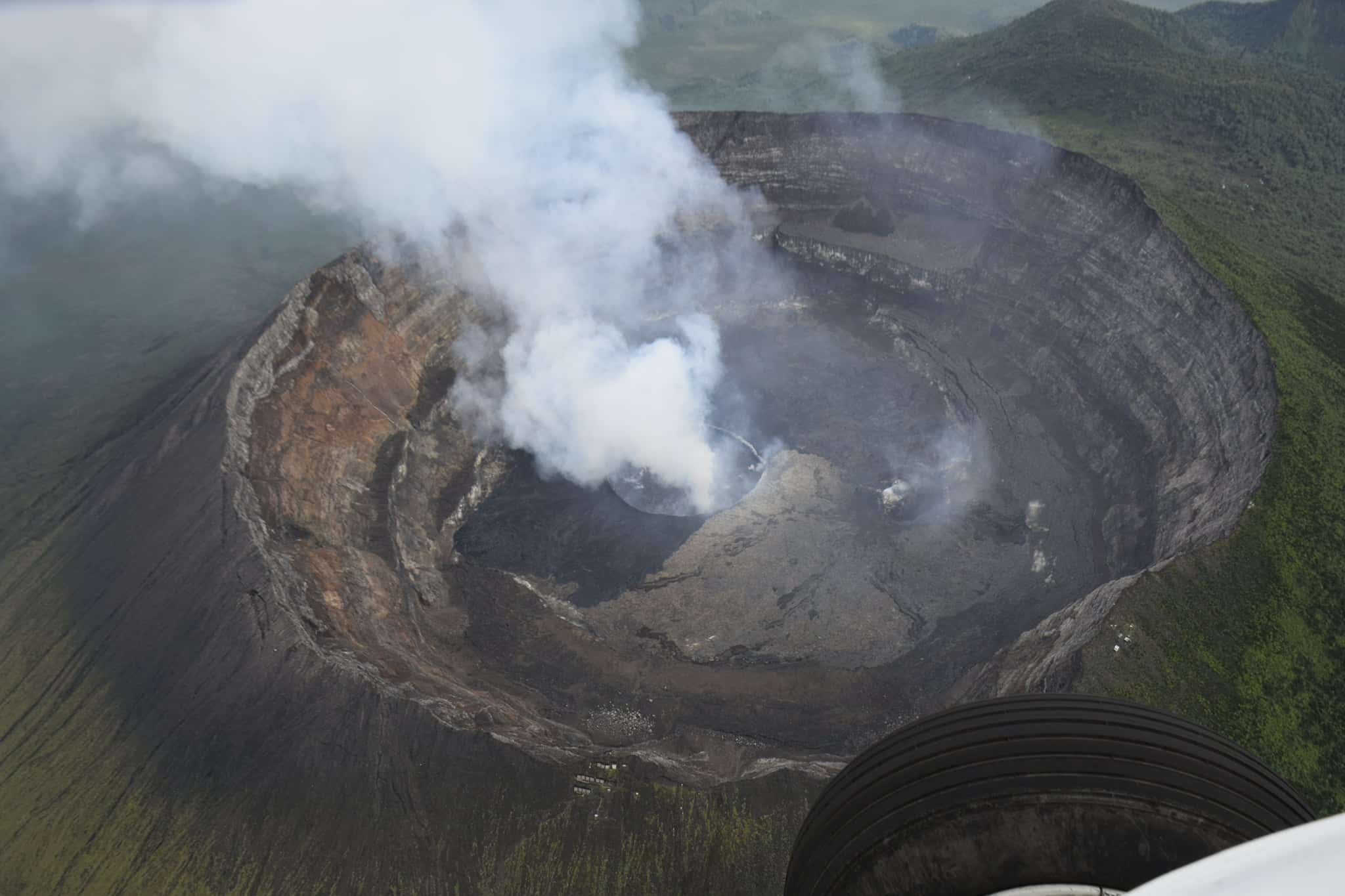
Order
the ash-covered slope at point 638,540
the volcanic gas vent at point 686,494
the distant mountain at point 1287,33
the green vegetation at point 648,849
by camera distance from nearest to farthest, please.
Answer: the green vegetation at point 648,849 → the ash-covered slope at point 638,540 → the volcanic gas vent at point 686,494 → the distant mountain at point 1287,33

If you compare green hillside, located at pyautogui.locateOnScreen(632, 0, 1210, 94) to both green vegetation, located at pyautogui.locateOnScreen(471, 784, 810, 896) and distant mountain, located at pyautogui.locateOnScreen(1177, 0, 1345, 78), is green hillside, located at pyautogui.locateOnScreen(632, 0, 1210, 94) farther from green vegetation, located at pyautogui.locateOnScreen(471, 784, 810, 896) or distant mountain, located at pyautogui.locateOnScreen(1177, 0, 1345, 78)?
green vegetation, located at pyautogui.locateOnScreen(471, 784, 810, 896)

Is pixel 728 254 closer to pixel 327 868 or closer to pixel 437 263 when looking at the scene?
pixel 437 263

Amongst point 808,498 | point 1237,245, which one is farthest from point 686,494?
point 1237,245

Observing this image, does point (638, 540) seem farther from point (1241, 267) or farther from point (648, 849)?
point (1241, 267)

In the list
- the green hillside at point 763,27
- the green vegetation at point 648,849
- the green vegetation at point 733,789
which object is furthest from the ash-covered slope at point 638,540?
the green hillside at point 763,27

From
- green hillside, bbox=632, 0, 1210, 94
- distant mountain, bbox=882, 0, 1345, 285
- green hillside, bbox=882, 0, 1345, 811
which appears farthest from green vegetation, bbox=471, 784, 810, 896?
green hillside, bbox=632, 0, 1210, 94

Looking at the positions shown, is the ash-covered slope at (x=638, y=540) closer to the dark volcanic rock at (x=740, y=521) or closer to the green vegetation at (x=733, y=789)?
the dark volcanic rock at (x=740, y=521)
